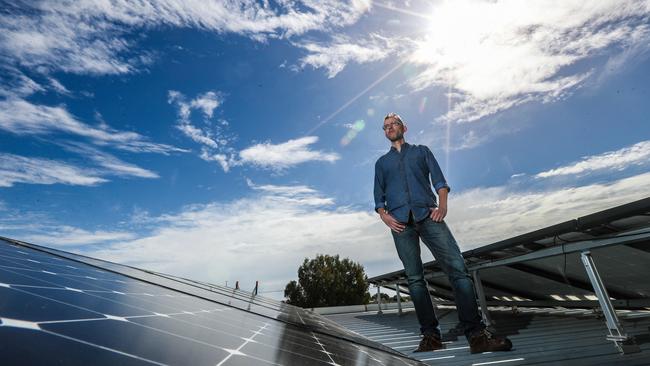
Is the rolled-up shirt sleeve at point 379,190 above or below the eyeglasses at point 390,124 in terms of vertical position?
below

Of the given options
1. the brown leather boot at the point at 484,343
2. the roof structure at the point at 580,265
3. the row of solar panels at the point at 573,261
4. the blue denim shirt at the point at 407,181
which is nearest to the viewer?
the brown leather boot at the point at 484,343

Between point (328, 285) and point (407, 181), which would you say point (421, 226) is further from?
point (328, 285)

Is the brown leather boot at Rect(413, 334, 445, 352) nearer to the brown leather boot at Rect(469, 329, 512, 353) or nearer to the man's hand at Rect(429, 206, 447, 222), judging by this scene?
the brown leather boot at Rect(469, 329, 512, 353)

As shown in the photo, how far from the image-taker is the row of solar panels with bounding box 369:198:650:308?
12.8 ft

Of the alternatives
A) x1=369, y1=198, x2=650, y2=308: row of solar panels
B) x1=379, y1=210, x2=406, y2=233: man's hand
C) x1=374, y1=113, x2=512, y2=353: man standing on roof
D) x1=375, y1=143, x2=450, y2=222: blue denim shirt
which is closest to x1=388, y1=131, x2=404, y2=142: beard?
x1=374, y1=113, x2=512, y2=353: man standing on roof

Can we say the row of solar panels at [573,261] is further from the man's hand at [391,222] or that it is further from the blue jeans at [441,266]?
the man's hand at [391,222]

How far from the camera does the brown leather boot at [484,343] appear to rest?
2941 millimetres

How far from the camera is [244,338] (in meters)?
2.02

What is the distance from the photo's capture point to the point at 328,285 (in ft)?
137

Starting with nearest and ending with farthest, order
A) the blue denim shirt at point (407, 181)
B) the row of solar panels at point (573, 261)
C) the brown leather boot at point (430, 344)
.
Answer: the brown leather boot at point (430, 344) → the blue denim shirt at point (407, 181) → the row of solar panels at point (573, 261)

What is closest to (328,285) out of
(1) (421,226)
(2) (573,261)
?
(2) (573,261)

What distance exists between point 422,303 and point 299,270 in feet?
138

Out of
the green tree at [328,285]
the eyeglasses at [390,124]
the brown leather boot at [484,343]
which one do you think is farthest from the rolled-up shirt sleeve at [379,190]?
the green tree at [328,285]

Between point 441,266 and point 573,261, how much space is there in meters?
4.58
